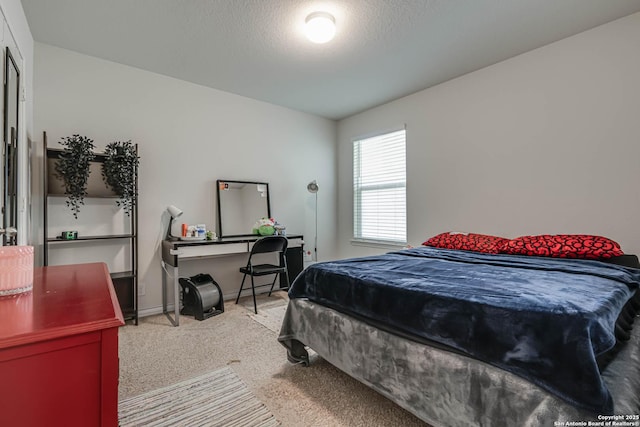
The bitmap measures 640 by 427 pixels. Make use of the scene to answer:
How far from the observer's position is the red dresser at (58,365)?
63cm

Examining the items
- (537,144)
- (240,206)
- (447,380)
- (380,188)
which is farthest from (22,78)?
(537,144)

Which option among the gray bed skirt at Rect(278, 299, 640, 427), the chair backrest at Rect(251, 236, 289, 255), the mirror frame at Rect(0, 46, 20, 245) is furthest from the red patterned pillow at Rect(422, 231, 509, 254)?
the mirror frame at Rect(0, 46, 20, 245)

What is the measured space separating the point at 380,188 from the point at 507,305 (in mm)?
3065

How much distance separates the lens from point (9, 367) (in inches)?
24.5

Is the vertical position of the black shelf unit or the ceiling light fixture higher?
the ceiling light fixture

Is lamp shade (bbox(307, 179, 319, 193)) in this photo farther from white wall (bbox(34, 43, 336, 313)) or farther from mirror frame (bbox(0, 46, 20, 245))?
mirror frame (bbox(0, 46, 20, 245))

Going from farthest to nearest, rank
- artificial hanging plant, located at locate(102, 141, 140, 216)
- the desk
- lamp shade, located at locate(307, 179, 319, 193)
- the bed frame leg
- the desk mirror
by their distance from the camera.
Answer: lamp shade, located at locate(307, 179, 319, 193)
the desk mirror
the desk
artificial hanging plant, located at locate(102, 141, 140, 216)
the bed frame leg

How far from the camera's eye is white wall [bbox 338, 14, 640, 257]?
233 cm

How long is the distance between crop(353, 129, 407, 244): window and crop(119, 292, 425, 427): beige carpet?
Answer: 6.32ft

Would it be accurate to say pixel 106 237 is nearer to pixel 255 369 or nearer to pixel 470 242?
pixel 255 369

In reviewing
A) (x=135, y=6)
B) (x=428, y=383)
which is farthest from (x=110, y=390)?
(x=135, y=6)

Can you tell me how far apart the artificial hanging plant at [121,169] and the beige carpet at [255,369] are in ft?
4.08

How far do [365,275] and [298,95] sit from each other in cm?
273

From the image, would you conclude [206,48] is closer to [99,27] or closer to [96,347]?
[99,27]
